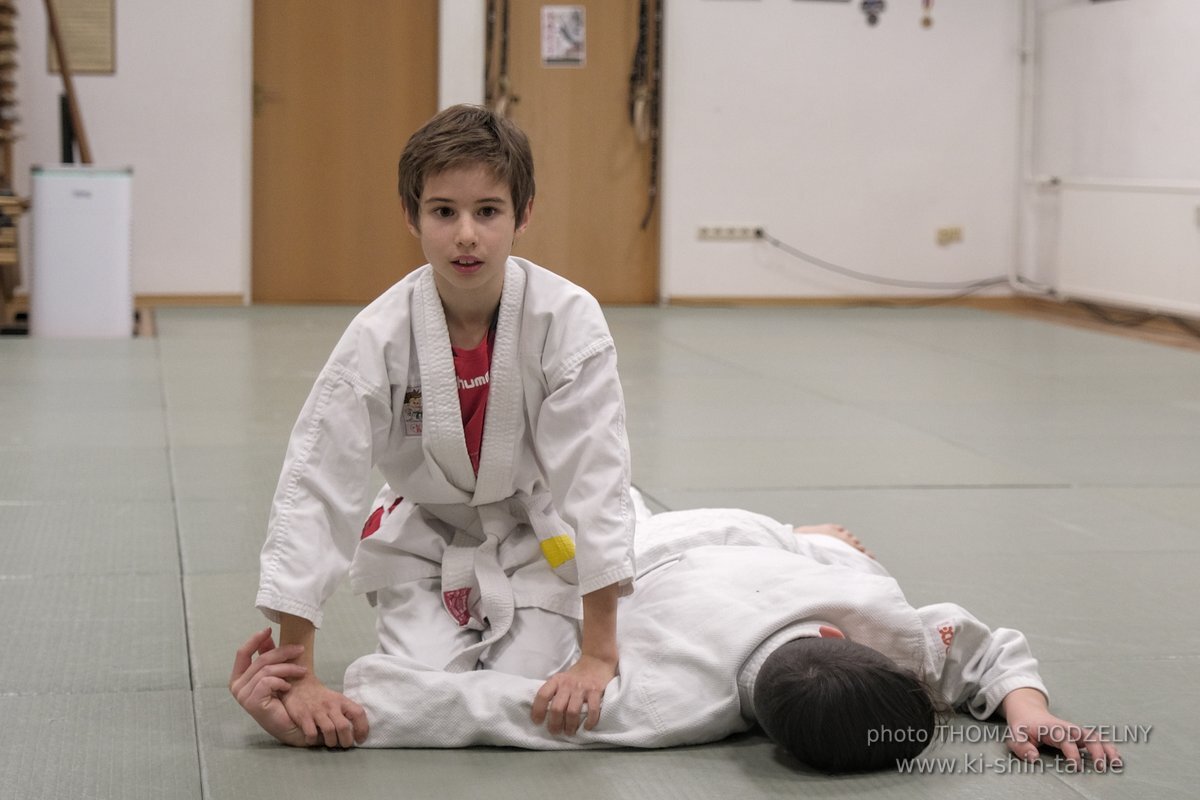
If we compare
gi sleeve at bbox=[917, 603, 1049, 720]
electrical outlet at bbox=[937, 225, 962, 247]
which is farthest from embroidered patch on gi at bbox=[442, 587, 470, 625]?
electrical outlet at bbox=[937, 225, 962, 247]

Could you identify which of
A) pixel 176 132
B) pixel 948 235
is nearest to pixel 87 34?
pixel 176 132

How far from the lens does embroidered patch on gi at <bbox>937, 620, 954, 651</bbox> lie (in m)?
1.93

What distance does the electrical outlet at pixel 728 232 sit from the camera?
8922 millimetres

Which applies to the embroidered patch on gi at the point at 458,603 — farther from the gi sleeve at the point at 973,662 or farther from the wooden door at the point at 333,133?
the wooden door at the point at 333,133

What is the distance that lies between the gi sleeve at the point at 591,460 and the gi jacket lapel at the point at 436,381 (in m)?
0.12

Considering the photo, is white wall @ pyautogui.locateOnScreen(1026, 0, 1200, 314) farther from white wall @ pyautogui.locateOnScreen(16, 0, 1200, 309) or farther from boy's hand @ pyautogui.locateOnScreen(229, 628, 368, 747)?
boy's hand @ pyautogui.locateOnScreen(229, 628, 368, 747)

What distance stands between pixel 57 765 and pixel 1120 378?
4961 mm

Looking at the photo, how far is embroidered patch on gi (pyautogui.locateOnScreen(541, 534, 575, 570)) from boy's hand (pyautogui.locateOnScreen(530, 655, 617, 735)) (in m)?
0.20

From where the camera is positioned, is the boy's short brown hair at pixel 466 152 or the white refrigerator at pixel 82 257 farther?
the white refrigerator at pixel 82 257

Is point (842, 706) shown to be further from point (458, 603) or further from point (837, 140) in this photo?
point (837, 140)

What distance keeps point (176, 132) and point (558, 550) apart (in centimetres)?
672

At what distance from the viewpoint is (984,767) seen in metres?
1.79

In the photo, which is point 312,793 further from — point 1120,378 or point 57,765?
point 1120,378

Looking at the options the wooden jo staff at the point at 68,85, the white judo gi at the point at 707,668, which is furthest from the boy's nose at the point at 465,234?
the wooden jo staff at the point at 68,85
